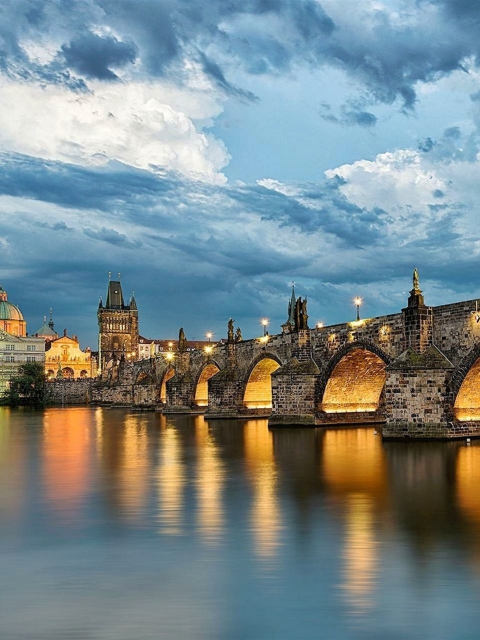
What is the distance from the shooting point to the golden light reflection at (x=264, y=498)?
10461mm

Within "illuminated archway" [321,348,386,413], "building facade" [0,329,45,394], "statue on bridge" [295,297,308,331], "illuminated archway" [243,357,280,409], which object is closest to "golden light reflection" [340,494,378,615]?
"illuminated archway" [321,348,386,413]

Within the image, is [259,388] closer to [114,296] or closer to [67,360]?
[67,360]

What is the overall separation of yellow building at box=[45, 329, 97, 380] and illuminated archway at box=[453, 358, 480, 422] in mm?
120191

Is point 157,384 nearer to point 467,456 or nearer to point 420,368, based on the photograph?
point 420,368

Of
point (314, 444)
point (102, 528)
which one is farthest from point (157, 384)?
point (102, 528)

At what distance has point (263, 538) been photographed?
10.8 metres

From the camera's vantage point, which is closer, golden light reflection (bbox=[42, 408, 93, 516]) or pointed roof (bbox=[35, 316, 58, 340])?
golden light reflection (bbox=[42, 408, 93, 516])

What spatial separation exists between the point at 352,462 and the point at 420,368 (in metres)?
6.00

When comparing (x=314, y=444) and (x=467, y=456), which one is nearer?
(x=467, y=456)

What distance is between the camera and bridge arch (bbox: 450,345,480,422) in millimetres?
24203

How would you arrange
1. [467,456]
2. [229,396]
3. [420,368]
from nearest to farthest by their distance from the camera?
[467,456] → [420,368] → [229,396]

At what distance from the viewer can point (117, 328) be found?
502ft

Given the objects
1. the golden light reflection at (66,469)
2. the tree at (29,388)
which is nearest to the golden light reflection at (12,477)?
the golden light reflection at (66,469)

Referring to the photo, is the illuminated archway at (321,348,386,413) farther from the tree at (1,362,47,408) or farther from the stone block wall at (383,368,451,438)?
the tree at (1,362,47,408)
